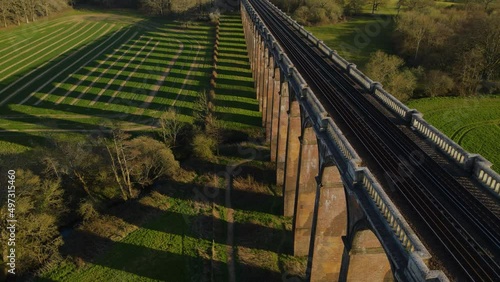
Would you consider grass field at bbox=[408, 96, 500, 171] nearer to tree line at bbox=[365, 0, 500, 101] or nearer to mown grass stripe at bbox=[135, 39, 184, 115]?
tree line at bbox=[365, 0, 500, 101]

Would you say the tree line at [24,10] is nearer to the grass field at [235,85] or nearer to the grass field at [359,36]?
the grass field at [235,85]

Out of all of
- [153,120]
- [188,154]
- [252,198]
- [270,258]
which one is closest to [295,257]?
[270,258]

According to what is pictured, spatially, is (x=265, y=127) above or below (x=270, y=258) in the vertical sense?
above

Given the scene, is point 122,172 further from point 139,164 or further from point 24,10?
point 24,10

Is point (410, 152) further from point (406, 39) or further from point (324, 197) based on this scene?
point (406, 39)

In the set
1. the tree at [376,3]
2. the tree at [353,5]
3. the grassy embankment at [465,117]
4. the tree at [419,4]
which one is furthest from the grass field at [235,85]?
the tree at [376,3]

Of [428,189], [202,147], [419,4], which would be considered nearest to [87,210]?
[202,147]
